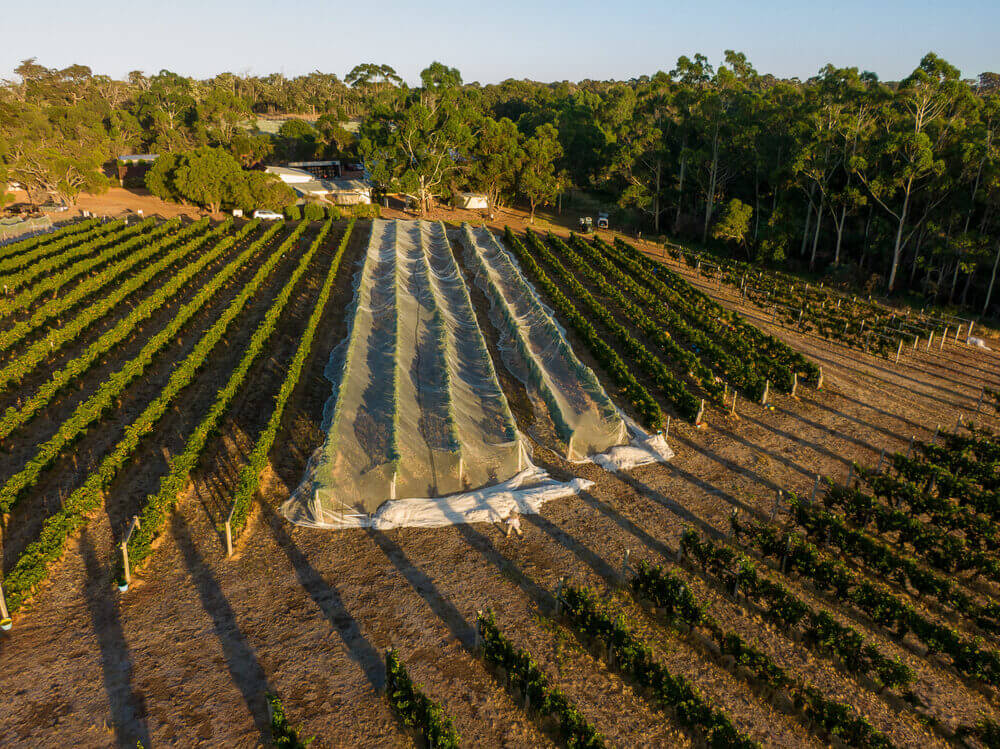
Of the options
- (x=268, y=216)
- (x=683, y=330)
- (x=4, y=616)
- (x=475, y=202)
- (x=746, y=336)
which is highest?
(x=475, y=202)

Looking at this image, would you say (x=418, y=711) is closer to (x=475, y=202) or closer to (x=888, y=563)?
(x=888, y=563)

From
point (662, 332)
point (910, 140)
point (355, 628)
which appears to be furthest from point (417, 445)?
point (910, 140)

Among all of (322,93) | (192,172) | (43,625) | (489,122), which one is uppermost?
(322,93)

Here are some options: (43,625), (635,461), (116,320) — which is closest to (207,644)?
(43,625)

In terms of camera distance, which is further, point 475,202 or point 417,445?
point 475,202

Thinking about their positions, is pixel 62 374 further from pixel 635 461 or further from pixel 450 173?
pixel 450 173

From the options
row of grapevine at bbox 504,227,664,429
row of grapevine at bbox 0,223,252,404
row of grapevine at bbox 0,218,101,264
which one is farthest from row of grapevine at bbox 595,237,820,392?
row of grapevine at bbox 0,218,101,264
